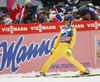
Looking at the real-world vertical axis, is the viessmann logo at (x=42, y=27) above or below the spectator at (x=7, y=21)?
below

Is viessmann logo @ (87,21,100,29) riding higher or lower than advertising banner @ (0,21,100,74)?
higher

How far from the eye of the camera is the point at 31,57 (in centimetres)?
1111

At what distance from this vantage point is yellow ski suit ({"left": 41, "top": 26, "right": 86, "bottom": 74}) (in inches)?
368

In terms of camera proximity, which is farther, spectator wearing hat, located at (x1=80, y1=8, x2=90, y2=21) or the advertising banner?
spectator wearing hat, located at (x1=80, y1=8, x2=90, y2=21)

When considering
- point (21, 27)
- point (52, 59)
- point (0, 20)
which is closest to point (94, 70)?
point (52, 59)

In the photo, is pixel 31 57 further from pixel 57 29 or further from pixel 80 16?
pixel 80 16

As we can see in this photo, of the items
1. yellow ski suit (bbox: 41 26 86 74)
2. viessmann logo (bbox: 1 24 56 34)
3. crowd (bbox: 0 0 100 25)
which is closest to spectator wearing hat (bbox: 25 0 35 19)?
crowd (bbox: 0 0 100 25)

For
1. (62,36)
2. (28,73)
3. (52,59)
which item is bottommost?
(28,73)

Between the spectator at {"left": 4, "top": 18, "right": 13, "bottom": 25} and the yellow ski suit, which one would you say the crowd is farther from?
the yellow ski suit

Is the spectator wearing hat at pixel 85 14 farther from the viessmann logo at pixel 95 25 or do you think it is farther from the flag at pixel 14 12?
the flag at pixel 14 12

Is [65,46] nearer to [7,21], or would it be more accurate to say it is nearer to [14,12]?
[7,21]

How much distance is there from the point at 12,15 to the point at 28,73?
261 cm

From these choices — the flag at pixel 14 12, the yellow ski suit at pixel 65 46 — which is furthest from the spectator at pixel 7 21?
the yellow ski suit at pixel 65 46

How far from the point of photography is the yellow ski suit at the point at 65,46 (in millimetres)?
9359
